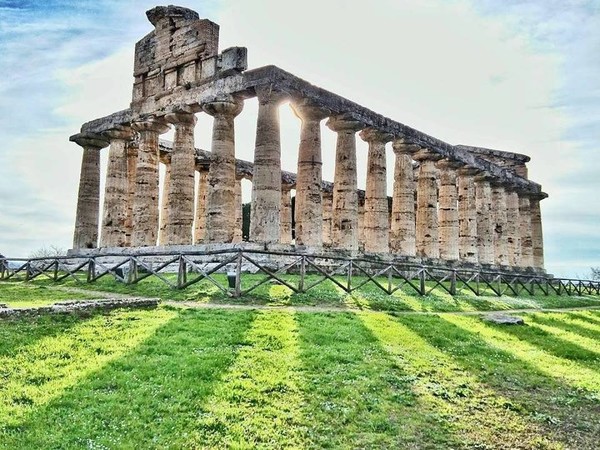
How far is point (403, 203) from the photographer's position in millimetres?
32594

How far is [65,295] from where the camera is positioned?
17125mm

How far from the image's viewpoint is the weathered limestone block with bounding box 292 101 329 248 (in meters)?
25.9

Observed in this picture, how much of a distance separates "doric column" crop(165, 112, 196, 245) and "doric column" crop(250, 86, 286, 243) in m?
4.75

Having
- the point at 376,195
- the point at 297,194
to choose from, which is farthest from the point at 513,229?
the point at 297,194

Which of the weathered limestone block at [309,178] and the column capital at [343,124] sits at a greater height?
the column capital at [343,124]

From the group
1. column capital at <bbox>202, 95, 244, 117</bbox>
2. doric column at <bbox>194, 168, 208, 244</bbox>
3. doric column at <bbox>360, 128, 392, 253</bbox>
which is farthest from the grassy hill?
doric column at <bbox>194, 168, 208, 244</bbox>

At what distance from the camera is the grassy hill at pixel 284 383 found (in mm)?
6879

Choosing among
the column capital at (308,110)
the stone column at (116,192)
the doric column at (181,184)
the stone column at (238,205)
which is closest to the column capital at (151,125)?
the doric column at (181,184)

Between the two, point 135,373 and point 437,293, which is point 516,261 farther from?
point 135,373

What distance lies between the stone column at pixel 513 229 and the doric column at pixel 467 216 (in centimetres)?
563

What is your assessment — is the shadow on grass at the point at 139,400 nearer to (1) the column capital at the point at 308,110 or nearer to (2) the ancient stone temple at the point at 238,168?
(2) the ancient stone temple at the point at 238,168

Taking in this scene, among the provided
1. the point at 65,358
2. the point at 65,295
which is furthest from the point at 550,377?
the point at 65,295

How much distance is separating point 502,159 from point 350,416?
136 feet

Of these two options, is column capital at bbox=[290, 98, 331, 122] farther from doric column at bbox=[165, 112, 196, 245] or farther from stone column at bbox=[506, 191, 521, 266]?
stone column at bbox=[506, 191, 521, 266]
